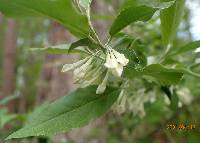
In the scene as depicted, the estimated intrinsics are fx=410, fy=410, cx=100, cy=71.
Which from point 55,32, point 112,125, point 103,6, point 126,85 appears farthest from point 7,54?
point 126,85

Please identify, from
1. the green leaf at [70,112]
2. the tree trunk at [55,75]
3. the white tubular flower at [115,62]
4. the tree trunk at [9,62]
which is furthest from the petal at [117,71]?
the tree trunk at [9,62]

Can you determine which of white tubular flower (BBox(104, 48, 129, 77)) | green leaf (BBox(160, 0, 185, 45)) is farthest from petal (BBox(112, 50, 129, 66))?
green leaf (BBox(160, 0, 185, 45))

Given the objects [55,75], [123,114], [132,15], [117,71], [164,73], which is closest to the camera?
[117,71]

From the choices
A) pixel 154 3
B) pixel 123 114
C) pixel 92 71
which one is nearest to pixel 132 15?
pixel 154 3

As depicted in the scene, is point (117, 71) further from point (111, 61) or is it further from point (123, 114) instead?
point (123, 114)

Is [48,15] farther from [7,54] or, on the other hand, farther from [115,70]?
[7,54]
